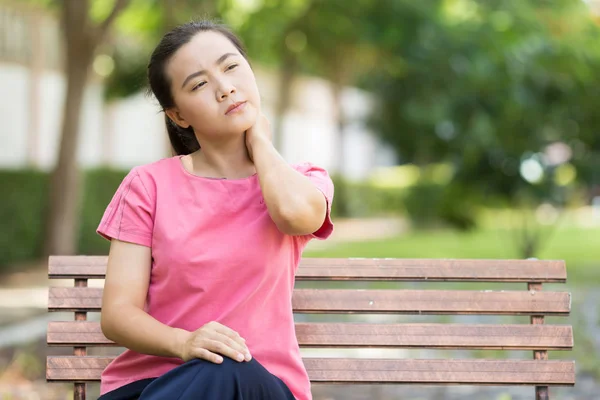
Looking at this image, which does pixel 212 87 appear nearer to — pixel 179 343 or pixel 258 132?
pixel 258 132

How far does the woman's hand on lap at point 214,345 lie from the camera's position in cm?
230

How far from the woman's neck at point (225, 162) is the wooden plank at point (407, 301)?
2.07 feet

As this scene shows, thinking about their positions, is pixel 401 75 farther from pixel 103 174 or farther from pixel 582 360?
pixel 582 360

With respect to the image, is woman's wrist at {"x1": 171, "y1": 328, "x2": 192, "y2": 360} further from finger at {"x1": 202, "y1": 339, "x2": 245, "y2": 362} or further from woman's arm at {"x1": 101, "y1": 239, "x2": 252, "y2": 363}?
finger at {"x1": 202, "y1": 339, "x2": 245, "y2": 362}

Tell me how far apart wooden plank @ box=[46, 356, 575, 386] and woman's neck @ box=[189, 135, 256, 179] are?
2.54 feet

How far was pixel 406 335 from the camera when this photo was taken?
3.11 meters

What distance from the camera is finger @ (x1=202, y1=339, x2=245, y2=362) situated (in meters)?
2.30

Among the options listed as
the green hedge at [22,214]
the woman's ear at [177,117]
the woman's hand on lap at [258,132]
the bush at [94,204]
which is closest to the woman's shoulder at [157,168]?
the woman's ear at [177,117]

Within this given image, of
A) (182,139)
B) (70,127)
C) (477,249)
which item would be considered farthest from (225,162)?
(477,249)

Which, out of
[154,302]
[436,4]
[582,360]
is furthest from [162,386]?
[436,4]

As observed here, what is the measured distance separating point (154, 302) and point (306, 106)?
28.9 metres

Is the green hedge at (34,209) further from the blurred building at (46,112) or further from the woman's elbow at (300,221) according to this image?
the woman's elbow at (300,221)

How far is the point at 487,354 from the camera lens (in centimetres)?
695

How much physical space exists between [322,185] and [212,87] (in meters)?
0.40
